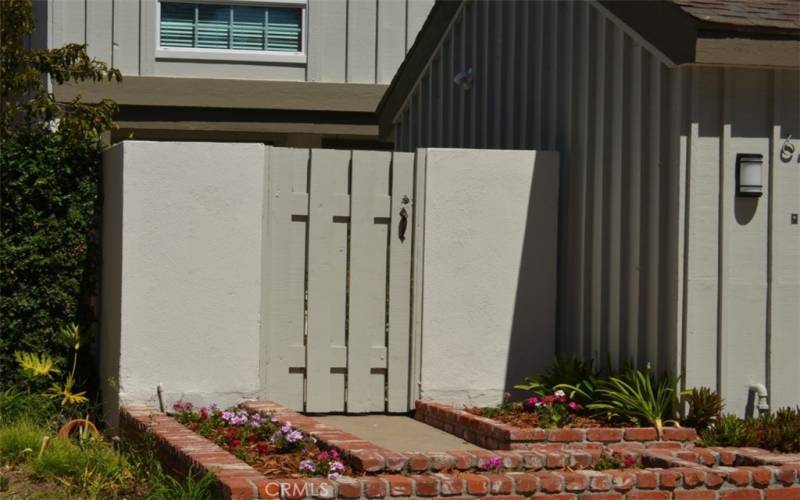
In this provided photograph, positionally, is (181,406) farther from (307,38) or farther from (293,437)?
(307,38)

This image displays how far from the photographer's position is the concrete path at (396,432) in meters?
8.51

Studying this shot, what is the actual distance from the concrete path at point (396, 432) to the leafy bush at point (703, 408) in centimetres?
144

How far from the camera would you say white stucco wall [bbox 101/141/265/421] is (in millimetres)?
9133

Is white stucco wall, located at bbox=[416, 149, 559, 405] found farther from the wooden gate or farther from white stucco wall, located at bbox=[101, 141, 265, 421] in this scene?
white stucco wall, located at bbox=[101, 141, 265, 421]

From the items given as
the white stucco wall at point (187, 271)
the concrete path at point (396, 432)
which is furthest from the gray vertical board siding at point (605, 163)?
the white stucco wall at point (187, 271)

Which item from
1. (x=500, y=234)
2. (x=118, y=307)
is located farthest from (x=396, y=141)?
(x=118, y=307)

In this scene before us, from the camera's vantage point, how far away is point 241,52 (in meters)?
15.7

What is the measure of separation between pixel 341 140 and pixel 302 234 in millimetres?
7353

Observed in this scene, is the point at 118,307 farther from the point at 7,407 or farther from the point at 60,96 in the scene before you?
the point at 60,96

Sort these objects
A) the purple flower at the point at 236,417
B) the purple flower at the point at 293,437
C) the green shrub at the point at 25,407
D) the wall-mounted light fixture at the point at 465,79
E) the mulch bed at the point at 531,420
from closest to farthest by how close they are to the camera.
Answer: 1. the purple flower at the point at 293,437
2. the purple flower at the point at 236,417
3. the mulch bed at the point at 531,420
4. the green shrub at the point at 25,407
5. the wall-mounted light fixture at the point at 465,79

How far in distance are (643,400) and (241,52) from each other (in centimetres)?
864

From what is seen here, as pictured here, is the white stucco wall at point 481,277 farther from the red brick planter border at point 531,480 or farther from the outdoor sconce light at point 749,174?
the red brick planter border at point 531,480

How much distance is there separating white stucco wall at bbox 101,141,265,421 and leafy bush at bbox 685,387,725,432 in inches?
121

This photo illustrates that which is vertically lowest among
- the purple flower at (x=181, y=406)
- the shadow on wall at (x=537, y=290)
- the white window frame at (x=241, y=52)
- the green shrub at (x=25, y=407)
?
the green shrub at (x=25, y=407)
